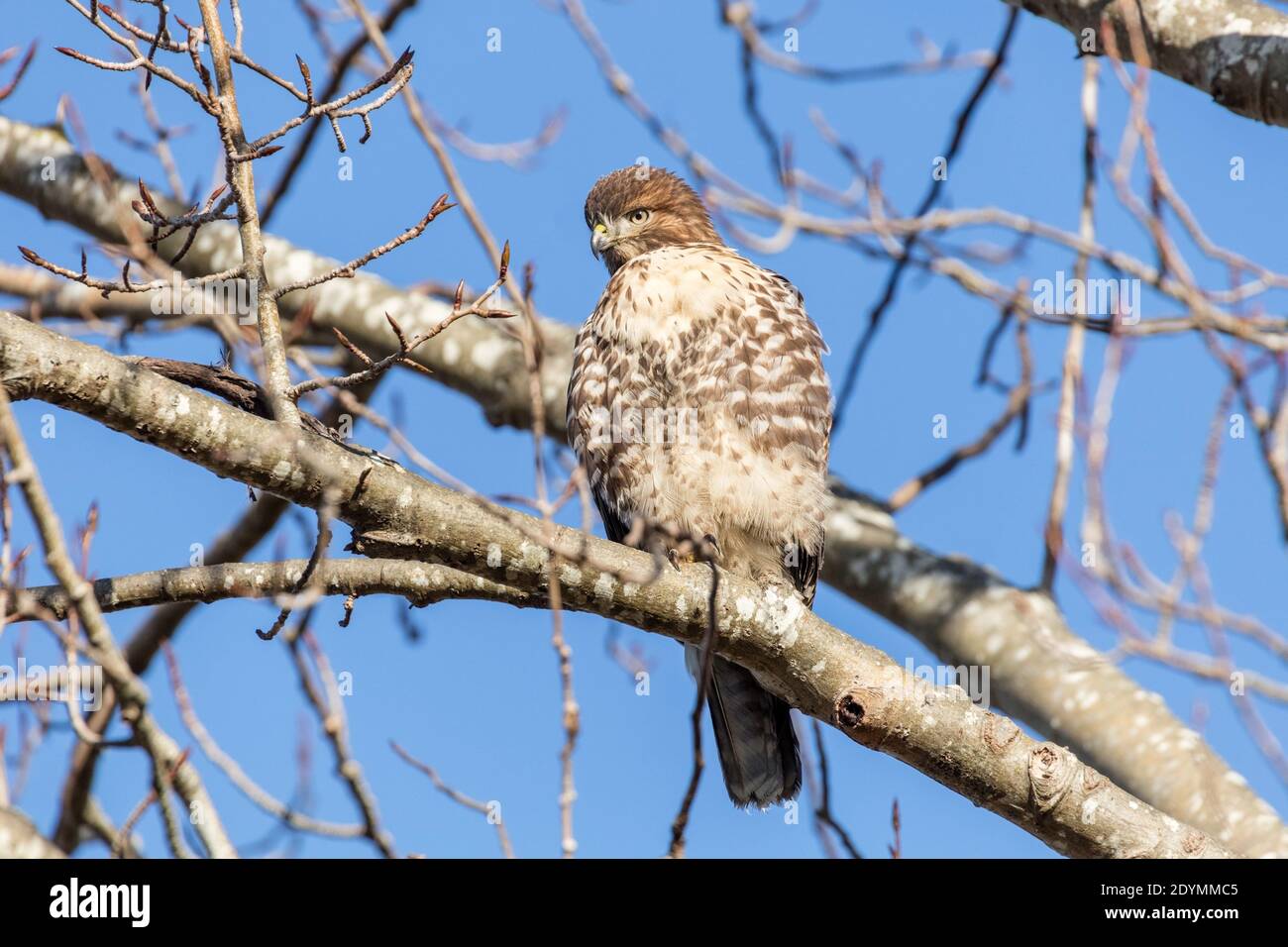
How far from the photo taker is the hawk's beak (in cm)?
534

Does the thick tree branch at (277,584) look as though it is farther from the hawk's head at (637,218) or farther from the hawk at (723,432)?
the hawk's head at (637,218)

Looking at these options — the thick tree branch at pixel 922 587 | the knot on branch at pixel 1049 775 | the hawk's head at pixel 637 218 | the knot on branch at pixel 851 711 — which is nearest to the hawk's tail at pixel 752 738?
the thick tree branch at pixel 922 587

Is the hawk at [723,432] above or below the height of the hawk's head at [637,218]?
below

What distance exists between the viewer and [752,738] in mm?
4578

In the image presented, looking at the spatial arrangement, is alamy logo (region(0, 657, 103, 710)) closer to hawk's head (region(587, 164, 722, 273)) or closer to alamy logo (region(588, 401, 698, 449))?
alamy logo (region(588, 401, 698, 449))

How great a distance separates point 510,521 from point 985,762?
128cm

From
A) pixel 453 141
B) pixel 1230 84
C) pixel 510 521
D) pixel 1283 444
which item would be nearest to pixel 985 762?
pixel 1283 444

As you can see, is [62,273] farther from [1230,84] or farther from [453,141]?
[453,141]

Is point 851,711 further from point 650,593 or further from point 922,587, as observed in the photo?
point 922,587

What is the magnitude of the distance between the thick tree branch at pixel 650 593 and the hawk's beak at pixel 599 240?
2223 millimetres

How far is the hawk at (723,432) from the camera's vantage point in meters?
4.43

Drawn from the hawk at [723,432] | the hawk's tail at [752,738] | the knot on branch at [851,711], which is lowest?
the knot on branch at [851,711]

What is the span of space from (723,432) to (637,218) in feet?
4.30
